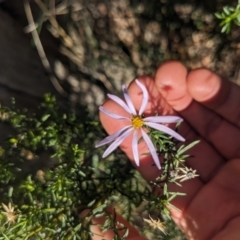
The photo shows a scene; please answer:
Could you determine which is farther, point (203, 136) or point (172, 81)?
point (203, 136)

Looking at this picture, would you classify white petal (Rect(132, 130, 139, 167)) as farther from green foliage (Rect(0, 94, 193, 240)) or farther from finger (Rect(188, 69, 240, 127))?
finger (Rect(188, 69, 240, 127))

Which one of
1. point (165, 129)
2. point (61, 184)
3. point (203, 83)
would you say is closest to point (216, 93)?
point (203, 83)

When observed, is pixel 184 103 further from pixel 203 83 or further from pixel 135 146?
pixel 135 146

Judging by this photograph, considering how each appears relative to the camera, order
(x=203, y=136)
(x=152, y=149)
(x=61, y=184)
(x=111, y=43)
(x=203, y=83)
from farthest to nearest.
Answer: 1. (x=111, y=43)
2. (x=203, y=136)
3. (x=203, y=83)
4. (x=61, y=184)
5. (x=152, y=149)

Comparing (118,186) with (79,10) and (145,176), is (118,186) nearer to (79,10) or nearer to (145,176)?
(145,176)

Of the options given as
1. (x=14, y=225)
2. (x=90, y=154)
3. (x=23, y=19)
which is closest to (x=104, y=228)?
(x=14, y=225)

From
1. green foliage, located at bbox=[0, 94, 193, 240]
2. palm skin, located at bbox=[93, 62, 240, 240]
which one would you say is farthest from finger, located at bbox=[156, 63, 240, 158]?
green foliage, located at bbox=[0, 94, 193, 240]
